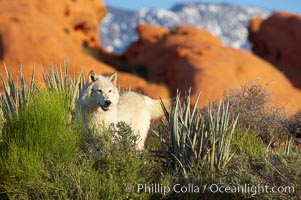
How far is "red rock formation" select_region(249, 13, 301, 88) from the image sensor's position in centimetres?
4241

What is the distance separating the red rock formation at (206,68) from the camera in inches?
1072

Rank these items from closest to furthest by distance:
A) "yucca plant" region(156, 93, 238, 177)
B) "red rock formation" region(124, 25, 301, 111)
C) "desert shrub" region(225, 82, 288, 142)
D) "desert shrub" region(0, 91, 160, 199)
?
"desert shrub" region(0, 91, 160, 199), "yucca plant" region(156, 93, 238, 177), "desert shrub" region(225, 82, 288, 142), "red rock formation" region(124, 25, 301, 111)

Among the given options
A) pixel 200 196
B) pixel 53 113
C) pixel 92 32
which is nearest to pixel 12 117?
pixel 53 113

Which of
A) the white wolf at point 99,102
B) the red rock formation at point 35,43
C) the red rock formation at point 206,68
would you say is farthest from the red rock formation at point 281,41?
the white wolf at point 99,102

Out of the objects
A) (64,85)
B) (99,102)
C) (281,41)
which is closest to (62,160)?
(99,102)

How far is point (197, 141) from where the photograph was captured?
334 inches

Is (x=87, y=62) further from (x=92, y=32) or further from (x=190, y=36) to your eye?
(x=92, y=32)

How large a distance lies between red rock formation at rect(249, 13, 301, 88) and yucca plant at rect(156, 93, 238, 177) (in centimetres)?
3210

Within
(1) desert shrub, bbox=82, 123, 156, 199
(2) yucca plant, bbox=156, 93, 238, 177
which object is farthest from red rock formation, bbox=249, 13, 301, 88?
(1) desert shrub, bbox=82, 123, 156, 199

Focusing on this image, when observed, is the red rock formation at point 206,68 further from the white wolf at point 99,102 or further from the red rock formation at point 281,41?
the white wolf at point 99,102

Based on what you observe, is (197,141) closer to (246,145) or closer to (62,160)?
(246,145)

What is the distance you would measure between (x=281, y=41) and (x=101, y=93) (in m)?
36.6

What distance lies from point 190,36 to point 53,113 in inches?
1250

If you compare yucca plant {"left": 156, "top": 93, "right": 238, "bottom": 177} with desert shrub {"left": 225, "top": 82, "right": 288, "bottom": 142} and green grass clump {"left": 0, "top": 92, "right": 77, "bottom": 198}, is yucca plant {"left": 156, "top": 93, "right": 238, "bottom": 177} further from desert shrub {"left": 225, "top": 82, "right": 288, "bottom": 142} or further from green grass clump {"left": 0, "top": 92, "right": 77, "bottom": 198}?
desert shrub {"left": 225, "top": 82, "right": 288, "bottom": 142}
